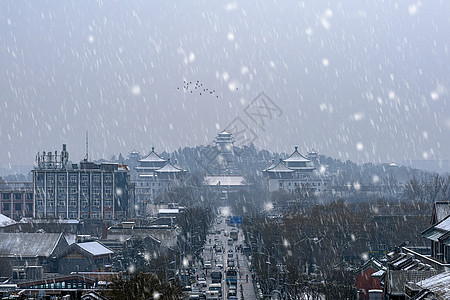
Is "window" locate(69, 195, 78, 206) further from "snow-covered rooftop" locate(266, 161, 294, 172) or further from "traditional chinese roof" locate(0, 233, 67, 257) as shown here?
"snow-covered rooftop" locate(266, 161, 294, 172)

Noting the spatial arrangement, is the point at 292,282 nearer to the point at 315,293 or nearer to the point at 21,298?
the point at 315,293

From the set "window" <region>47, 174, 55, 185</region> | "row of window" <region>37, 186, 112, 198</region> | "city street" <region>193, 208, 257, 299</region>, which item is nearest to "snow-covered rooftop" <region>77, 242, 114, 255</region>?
"city street" <region>193, 208, 257, 299</region>

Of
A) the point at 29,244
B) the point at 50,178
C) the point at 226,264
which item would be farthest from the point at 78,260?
the point at 50,178

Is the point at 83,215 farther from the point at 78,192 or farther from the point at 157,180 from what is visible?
the point at 157,180

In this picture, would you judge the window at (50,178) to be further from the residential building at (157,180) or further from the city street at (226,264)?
the residential building at (157,180)

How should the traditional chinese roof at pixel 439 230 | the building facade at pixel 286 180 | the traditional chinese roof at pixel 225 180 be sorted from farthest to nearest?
1. the traditional chinese roof at pixel 225 180
2. the building facade at pixel 286 180
3. the traditional chinese roof at pixel 439 230

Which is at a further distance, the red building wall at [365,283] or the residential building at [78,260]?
the residential building at [78,260]

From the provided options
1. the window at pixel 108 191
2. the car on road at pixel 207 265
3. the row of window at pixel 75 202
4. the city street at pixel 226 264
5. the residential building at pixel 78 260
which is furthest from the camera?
the window at pixel 108 191

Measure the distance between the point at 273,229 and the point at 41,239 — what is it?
1992cm


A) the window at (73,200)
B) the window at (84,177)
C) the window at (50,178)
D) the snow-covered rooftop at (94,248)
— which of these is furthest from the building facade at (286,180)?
the snow-covered rooftop at (94,248)

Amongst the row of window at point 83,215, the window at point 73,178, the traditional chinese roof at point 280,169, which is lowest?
the row of window at point 83,215

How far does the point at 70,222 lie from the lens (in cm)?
8206

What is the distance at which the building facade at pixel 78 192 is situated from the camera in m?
93.7

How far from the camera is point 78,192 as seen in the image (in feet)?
309
